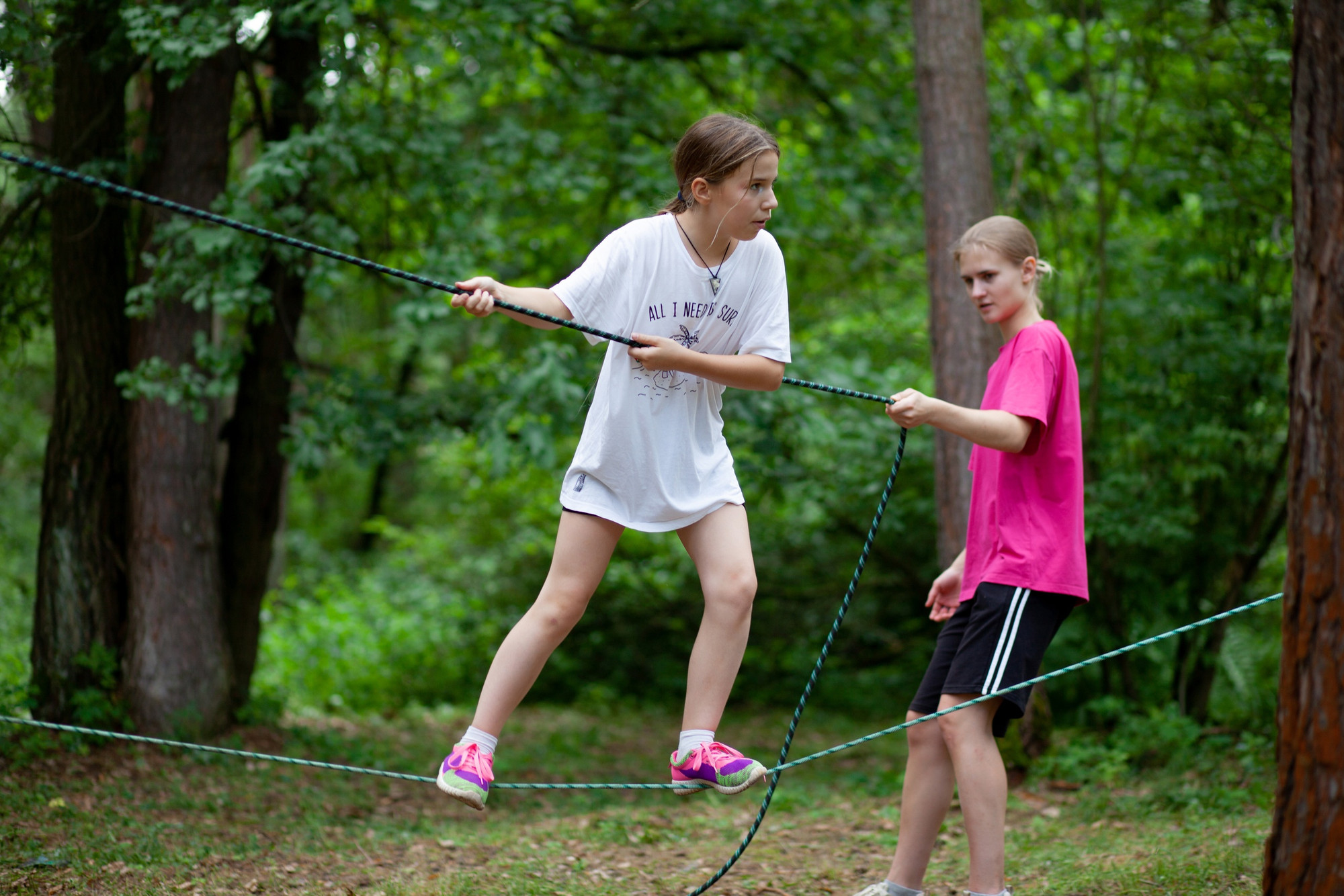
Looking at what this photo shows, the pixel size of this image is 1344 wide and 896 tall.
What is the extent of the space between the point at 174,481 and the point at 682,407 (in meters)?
3.28

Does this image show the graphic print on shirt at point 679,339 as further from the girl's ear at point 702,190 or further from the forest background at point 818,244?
the forest background at point 818,244

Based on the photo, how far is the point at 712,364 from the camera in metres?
2.71

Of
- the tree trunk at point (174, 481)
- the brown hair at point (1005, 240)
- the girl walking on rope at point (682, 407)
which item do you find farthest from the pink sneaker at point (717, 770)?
the tree trunk at point (174, 481)

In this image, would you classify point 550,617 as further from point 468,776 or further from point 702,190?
point 702,190

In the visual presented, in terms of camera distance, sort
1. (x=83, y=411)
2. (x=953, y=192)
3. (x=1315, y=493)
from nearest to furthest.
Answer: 1. (x=1315, y=493)
2. (x=953, y=192)
3. (x=83, y=411)

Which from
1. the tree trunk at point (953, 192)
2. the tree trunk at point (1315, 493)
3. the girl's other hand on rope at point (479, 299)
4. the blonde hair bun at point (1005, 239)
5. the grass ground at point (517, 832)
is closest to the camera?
the tree trunk at point (1315, 493)

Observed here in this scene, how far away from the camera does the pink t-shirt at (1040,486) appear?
2719 millimetres

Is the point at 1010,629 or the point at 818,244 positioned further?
the point at 818,244

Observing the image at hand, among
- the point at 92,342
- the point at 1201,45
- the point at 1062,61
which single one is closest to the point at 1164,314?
the point at 1201,45

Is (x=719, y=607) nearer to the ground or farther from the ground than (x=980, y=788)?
farther from the ground

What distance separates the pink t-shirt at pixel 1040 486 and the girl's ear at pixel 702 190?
35.0 inches

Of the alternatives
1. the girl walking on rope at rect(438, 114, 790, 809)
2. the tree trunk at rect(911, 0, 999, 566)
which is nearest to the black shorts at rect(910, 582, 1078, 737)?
the girl walking on rope at rect(438, 114, 790, 809)

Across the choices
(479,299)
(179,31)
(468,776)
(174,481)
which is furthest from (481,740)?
(179,31)

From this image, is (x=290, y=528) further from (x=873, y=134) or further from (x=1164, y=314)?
(x=1164, y=314)
